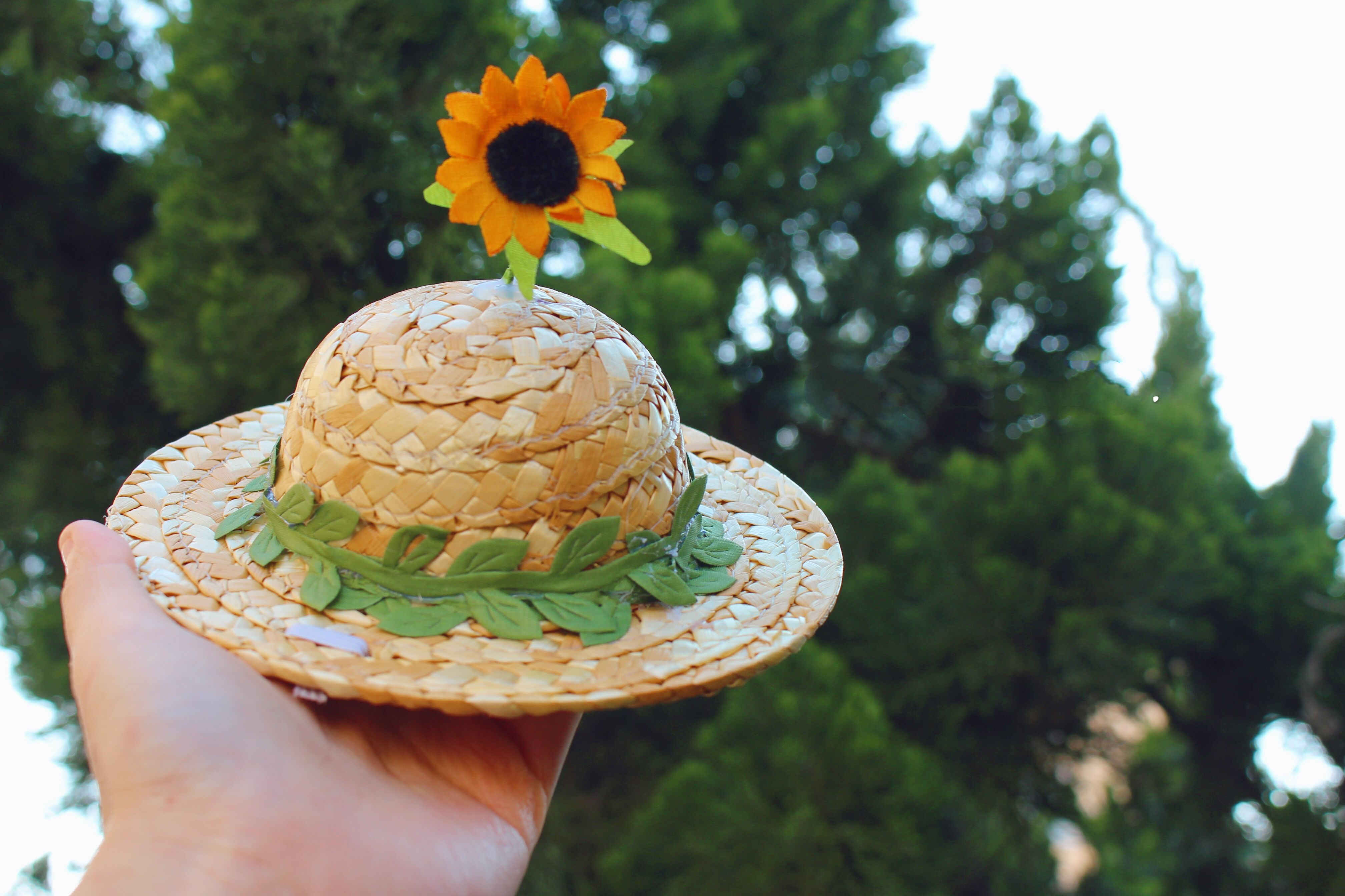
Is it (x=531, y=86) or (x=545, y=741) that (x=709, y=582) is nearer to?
(x=545, y=741)

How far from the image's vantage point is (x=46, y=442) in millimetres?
2301

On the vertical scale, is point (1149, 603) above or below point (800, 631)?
above

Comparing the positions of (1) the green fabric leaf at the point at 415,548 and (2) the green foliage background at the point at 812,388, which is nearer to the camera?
(1) the green fabric leaf at the point at 415,548

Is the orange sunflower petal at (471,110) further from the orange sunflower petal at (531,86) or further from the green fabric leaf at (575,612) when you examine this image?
the green fabric leaf at (575,612)

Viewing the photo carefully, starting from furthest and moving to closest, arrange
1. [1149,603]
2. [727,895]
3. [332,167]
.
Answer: [1149,603], [727,895], [332,167]

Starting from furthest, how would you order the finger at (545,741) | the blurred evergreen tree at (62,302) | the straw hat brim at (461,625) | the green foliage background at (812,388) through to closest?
the blurred evergreen tree at (62,302) → the green foliage background at (812,388) → the finger at (545,741) → the straw hat brim at (461,625)

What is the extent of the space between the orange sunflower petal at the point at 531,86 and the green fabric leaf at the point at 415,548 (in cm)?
47

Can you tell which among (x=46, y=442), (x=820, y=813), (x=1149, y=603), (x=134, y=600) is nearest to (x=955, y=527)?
(x=1149, y=603)

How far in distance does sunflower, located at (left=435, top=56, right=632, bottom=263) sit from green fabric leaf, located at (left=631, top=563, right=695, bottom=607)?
381 millimetres

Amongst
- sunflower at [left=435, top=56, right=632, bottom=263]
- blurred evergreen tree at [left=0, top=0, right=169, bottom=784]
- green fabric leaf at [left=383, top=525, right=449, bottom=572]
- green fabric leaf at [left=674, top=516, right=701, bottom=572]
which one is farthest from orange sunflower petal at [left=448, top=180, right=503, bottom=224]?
blurred evergreen tree at [left=0, top=0, right=169, bottom=784]

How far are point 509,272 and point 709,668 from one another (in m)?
0.53

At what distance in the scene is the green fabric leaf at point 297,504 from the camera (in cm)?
103

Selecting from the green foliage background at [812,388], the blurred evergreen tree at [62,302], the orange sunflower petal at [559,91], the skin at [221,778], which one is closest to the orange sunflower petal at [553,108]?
the orange sunflower petal at [559,91]

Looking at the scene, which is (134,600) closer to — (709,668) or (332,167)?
(709,668)
